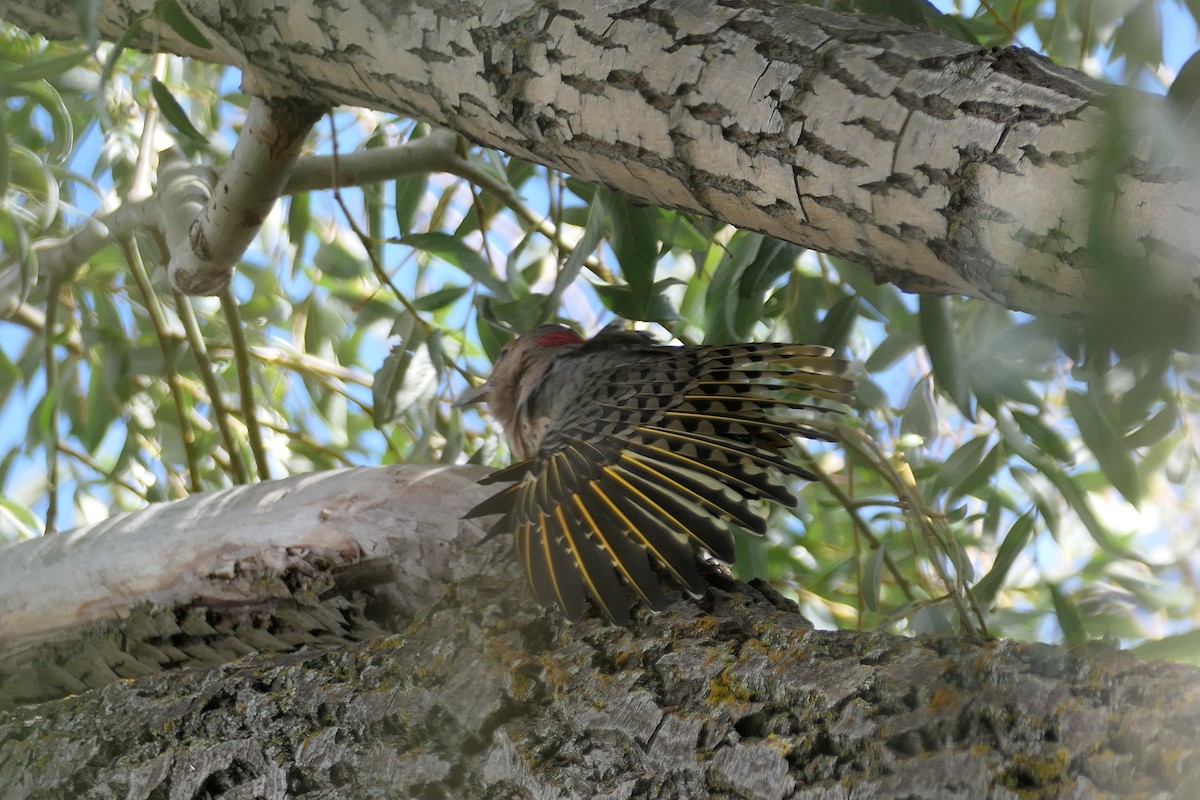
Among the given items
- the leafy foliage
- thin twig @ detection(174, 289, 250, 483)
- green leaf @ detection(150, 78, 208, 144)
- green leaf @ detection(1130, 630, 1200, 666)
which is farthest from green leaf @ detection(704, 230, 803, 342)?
thin twig @ detection(174, 289, 250, 483)

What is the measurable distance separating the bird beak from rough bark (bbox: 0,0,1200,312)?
2.77 feet

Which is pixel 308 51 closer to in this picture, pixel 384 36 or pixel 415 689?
pixel 384 36

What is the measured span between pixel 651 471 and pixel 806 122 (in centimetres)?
43

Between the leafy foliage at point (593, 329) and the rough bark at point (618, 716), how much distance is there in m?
0.13

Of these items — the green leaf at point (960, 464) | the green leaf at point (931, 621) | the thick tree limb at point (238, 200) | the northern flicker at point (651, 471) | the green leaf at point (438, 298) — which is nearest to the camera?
the northern flicker at point (651, 471)

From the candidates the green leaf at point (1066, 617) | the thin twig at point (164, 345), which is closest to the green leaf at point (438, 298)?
the thin twig at point (164, 345)

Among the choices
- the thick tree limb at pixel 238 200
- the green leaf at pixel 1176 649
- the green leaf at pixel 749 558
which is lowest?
the green leaf at pixel 1176 649

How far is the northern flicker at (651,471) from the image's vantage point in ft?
3.17

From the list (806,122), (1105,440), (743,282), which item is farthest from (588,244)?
(1105,440)

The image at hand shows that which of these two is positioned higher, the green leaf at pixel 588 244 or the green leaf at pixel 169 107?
the green leaf at pixel 169 107

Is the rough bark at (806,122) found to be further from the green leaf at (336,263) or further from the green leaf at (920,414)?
the green leaf at (336,263)

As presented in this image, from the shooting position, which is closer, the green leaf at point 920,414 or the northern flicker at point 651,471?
the northern flicker at point 651,471

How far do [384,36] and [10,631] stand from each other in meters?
0.83

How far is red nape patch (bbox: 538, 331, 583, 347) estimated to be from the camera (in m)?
1.85
